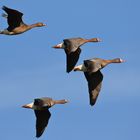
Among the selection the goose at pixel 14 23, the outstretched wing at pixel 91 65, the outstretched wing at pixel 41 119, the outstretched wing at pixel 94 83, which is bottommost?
the outstretched wing at pixel 41 119

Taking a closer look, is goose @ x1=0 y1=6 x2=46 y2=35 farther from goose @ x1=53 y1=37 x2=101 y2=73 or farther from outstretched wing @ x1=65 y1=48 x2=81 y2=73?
outstretched wing @ x1=65 y1=48 x2=81 y2=73

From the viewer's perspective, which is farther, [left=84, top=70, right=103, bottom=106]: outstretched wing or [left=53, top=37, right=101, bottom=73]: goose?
[left=84, top=70, right=103, bottom=106]: outstretched wing

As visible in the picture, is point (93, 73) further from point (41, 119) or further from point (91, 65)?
point (41, 119)

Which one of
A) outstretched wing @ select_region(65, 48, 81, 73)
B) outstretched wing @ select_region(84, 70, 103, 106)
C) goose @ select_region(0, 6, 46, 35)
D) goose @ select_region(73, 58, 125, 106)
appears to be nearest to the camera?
goose @ select_region(73, 58, 125, 106)

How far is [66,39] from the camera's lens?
416ft

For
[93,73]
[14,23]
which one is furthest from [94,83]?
[14,23]

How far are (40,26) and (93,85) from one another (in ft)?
17.6

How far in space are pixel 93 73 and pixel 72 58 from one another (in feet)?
4.94

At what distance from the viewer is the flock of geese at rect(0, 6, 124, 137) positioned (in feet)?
416

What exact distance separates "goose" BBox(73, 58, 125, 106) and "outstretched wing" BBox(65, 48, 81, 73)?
0.60 meters

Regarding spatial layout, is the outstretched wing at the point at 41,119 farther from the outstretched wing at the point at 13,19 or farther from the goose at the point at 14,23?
the outstretched wing at the point at 13,19

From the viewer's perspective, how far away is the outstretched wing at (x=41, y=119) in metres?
128

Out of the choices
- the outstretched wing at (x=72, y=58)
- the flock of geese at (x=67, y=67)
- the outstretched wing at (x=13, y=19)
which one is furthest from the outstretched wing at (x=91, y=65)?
the outstretched wing at (x=13, y=19)

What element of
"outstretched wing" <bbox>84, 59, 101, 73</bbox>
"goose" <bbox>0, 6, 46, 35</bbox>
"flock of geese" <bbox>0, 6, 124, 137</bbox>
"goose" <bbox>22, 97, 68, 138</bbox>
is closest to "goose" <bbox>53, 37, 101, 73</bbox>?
"flock of geese" <bbox>0, 6, 124, 137</bbox>
